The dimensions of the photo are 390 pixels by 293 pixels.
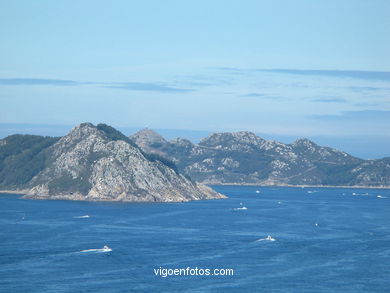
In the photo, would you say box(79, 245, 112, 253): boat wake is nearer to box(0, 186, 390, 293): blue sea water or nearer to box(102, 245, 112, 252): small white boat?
box(102, 245, 112, 252): small white boat

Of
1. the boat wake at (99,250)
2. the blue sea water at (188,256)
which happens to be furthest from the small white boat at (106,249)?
the blue sea water at (188,256)

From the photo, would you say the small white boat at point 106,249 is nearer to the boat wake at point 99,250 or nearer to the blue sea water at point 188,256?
the boat wake at point 99,250

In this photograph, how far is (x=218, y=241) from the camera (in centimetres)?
15912

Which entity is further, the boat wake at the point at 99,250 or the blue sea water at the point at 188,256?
the boat wake at the point at 99,250

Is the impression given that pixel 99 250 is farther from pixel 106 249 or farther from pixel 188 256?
pixel 188 256

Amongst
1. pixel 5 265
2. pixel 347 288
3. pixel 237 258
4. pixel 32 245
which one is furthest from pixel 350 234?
pixel 5 265

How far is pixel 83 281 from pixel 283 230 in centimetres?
8063

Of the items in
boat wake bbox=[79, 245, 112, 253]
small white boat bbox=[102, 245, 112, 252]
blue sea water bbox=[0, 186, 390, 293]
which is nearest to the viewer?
blue sea water bbox=[0, 186, 390, 293]

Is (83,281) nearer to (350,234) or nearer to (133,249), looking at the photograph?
(133,249)

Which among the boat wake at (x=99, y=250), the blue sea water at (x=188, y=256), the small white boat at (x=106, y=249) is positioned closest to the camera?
the blue sea water at (x=188, y=256)

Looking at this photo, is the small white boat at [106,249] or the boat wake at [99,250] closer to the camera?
the boat wake at [99,250]

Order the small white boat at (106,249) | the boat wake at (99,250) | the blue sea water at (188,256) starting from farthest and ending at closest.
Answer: the small white boat at (106,249) < the boat wake at (99,250) < the blue sea water at (188,256)

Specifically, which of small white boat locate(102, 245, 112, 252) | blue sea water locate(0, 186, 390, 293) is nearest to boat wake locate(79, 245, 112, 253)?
small white boat locate(102, 245, 112, 252)

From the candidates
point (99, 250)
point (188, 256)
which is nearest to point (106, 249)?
point (99, 250)
